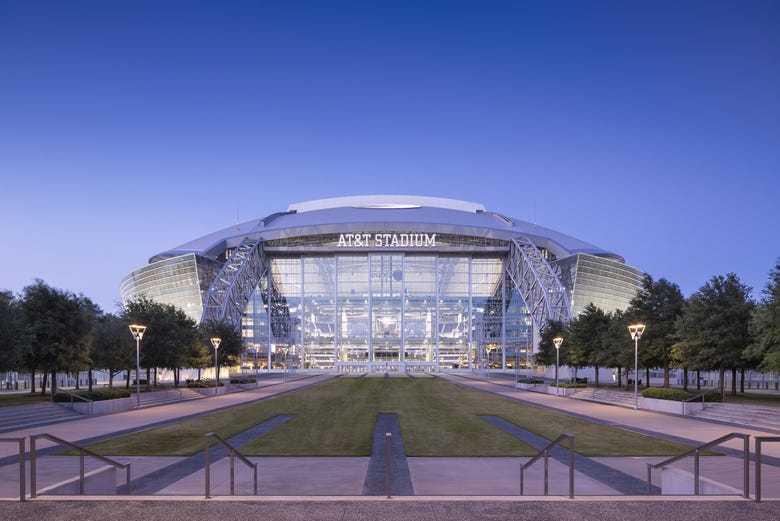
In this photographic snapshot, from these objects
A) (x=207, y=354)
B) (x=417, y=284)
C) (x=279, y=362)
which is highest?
(x=417, y=284)

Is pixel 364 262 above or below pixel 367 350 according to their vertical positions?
above

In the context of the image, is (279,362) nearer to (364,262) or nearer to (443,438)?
(364,262)

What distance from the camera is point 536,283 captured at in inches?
4291

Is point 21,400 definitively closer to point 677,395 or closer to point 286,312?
point 677,395

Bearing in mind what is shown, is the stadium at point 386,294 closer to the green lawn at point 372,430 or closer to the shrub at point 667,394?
the shrub at point 667,394

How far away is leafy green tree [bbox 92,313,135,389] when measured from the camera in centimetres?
5356

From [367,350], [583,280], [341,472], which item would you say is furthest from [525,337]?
[341,472]

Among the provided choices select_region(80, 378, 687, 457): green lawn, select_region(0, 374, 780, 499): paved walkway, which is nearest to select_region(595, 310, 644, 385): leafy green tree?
select_region(80, 378, 687, 457): green lawn

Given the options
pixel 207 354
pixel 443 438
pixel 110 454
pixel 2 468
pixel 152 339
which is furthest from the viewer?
pixel 207 354

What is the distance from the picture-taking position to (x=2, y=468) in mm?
17234

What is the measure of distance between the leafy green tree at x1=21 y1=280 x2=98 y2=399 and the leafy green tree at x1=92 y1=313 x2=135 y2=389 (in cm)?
841

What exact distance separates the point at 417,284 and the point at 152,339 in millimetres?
74311

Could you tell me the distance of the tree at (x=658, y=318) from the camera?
Result: 5084cm

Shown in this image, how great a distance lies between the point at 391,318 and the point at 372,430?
3825 inches
